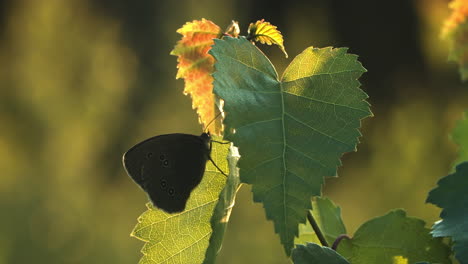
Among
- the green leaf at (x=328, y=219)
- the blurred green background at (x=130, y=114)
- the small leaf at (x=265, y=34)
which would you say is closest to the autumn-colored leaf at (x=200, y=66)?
the small leaf at (x=265, y=34)

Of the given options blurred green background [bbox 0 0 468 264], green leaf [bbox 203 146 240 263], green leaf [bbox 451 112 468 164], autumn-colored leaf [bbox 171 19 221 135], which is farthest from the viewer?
blurred green background [bbox 0 0 468 264]

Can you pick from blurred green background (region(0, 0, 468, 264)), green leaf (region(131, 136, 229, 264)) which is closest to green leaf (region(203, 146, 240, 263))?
green leaf (region(131, 136, 229, 264))

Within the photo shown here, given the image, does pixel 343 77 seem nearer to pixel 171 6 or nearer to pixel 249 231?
pixel 249 231

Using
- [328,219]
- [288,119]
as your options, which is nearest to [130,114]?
[328,219]

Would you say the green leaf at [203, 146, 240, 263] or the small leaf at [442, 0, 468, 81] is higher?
the small leaf at [442, 0, 468, 81]

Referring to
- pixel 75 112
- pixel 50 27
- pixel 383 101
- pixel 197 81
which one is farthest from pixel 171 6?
pixel 197 81

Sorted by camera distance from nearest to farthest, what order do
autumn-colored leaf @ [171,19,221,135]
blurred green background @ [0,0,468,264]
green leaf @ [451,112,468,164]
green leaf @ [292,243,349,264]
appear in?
green leaf @ [292,243,349,264] → autumn-colored leaf @ [171,19,221,135] → green leaf @ [451,112,468,164] → blurred green background @ [0,0,468,264]

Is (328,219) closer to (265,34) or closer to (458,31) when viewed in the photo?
(265,34)

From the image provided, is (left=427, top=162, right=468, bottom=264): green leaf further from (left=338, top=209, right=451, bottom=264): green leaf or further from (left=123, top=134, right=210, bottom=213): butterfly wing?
(left=123, top=134, right=210, bottom=213): butterfly wing
